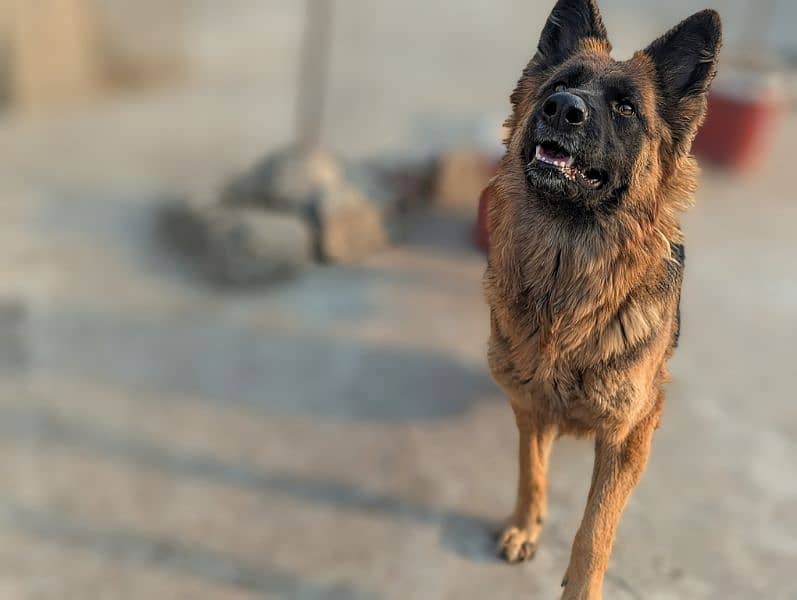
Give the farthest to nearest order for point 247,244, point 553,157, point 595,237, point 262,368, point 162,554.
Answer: point 247,244
point 262,368
point 162,554
point 595,237
point 553,157

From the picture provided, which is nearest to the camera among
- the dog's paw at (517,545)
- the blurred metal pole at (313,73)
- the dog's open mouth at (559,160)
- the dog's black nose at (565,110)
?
the dog's black nose at (565,110)

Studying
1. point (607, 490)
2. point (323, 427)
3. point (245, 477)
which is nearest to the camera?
point (607, 490)

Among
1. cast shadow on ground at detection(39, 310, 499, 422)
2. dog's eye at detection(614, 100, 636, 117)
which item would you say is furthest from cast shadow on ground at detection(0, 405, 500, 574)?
dog's eye at detection(614, 100, 636, 117)

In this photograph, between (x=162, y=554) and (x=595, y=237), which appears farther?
(x=162, y=554)

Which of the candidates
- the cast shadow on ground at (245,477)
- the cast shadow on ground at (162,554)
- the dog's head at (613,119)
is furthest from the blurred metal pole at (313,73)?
the dog's head at (613,119)

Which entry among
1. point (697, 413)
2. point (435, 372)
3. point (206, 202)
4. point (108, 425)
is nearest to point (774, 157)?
point (697, 413)

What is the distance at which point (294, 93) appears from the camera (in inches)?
377

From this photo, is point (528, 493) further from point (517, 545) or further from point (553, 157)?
point (553, 157)

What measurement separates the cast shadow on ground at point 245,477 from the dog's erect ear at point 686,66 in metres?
2.27

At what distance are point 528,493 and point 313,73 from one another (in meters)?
7.33

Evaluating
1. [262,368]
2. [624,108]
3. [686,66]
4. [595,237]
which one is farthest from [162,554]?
[686,66]

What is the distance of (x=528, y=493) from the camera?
3.71 m

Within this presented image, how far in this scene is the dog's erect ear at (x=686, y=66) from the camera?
264 cm

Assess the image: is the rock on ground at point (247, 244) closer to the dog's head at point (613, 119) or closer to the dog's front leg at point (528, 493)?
the dog's front leg at point (528, 493)
